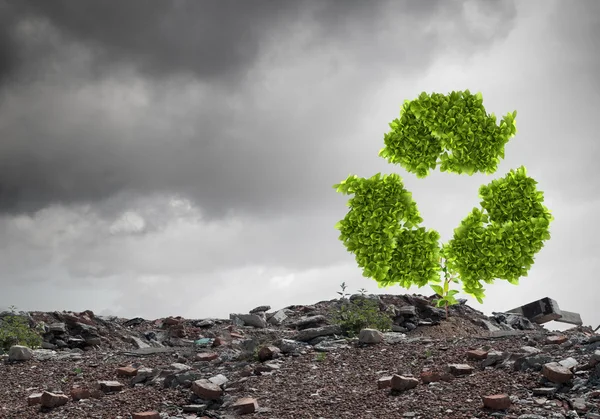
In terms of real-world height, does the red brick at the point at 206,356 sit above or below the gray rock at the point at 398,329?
below

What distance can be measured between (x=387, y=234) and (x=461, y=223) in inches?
67.2

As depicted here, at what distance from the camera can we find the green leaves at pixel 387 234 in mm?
13328


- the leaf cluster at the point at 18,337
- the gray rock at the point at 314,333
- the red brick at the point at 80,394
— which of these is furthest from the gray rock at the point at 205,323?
the red brick at the point at 80,394

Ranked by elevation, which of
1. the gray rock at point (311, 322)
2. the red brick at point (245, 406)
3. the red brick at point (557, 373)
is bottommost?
the red brick at point (245, 406)

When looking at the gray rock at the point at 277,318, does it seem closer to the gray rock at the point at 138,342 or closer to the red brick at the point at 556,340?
the gray rock at the point at 138,342

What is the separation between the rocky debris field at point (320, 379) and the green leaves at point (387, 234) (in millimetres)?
1408

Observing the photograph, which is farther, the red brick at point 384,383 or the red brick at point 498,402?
the red brick at point 384,383

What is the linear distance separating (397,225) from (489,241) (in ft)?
6.55

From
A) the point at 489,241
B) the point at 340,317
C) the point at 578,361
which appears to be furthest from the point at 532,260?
the point at 578,361

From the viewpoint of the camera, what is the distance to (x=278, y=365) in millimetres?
8898

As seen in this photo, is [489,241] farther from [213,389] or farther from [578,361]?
[213,389]

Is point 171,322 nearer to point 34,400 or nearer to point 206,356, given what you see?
point 206,356

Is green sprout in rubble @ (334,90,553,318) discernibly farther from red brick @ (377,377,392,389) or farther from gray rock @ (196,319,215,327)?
red brick @ (377,377,392,389)

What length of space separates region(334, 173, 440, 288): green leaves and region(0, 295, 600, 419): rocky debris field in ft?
4.62
